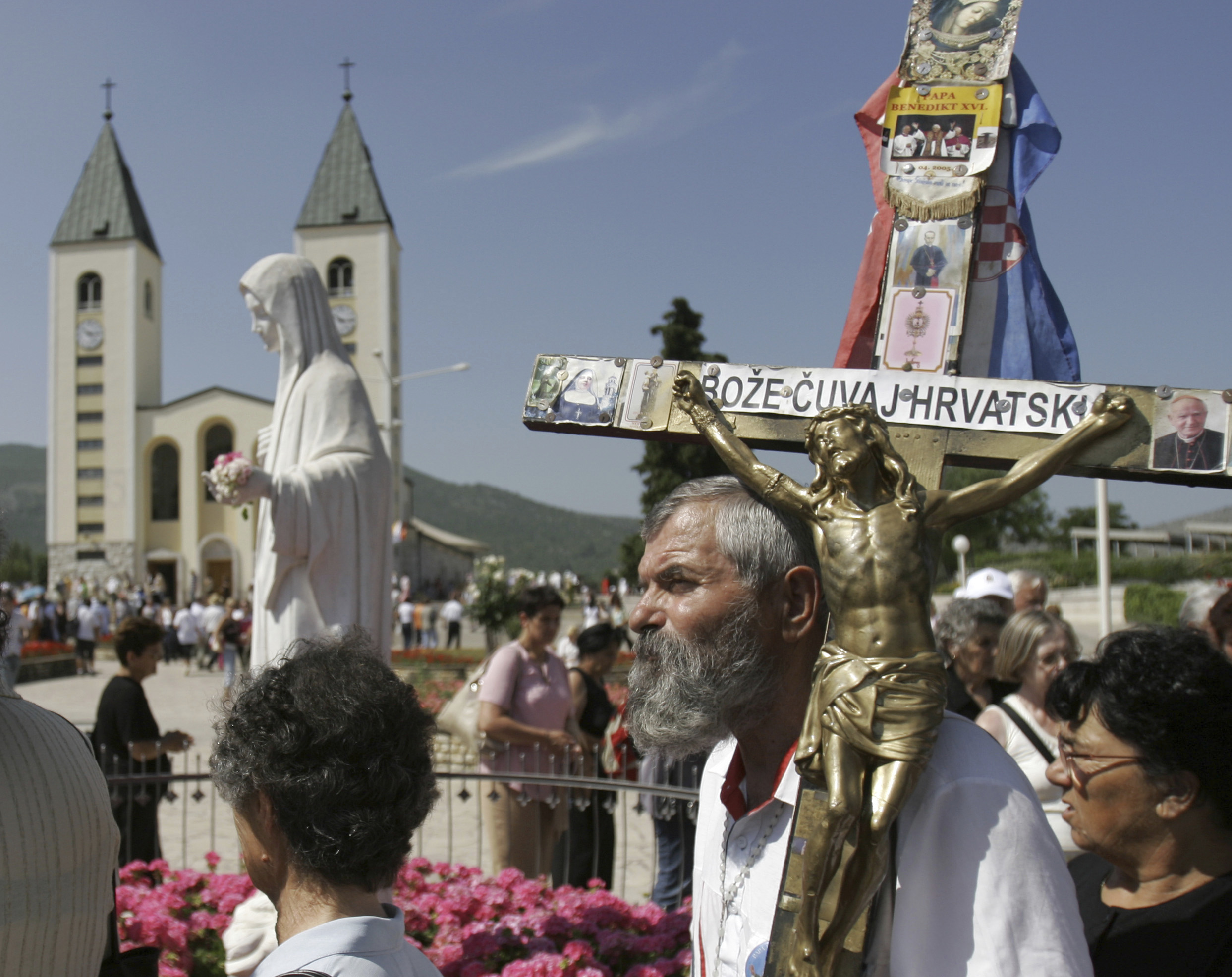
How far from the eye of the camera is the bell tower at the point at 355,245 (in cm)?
5081

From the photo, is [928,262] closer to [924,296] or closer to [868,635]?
[924,296]

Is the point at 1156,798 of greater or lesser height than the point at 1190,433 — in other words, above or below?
below

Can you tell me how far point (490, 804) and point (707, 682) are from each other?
4079mm

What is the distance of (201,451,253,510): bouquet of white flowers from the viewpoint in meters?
4.04

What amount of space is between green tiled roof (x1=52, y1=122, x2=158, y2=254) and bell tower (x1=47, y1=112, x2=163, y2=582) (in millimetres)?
52

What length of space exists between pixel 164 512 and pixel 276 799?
52878 millimetres

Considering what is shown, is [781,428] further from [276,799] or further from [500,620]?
[500,620]

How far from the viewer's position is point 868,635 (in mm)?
1495

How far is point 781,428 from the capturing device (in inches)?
72.8

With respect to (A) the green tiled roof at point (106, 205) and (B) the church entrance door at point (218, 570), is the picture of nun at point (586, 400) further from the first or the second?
(A) the green tiled roof at point (106, 205)

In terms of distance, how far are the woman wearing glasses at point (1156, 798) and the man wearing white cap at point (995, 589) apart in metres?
4.23

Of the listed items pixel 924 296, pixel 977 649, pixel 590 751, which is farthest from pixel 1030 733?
pixel 590 751

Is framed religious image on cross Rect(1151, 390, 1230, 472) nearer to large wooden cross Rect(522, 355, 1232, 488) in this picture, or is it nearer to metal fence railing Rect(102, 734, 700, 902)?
large wooden cross Rect(522, 355, 1232, 488)

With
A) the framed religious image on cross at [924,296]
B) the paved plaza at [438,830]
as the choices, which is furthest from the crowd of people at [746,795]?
the paved plaza at [438,830]
